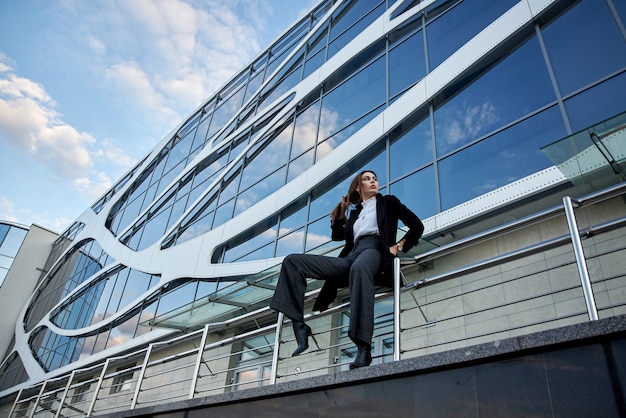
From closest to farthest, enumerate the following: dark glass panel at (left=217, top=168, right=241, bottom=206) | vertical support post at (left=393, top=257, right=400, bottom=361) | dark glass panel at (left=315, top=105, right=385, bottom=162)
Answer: vertical support post at (left=393, top=257, right=400, bottom=361)
dark glass panel at (left=315, top=105, right=385, bottom=162)
dark glass panel at (left=217, top=168, right=241, bottom=206)

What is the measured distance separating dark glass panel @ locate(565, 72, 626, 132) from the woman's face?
126 inches

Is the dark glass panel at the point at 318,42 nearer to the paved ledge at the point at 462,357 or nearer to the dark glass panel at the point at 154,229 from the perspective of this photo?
the dark glass panel at the point at 154,229

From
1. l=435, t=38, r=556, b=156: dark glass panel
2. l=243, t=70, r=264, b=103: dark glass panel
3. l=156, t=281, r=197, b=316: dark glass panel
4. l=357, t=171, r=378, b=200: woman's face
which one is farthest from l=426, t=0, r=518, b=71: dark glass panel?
l=156, t=281, r=197, b=316: dark glass panel

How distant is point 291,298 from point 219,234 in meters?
8.57

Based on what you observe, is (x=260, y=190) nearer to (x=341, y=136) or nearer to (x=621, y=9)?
(x=341, y=136)

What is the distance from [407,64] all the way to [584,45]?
146 inches

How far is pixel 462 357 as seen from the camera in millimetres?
3186

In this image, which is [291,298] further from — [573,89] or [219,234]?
[219,234]

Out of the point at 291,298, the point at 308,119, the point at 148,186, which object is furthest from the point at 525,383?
the point at 148,186

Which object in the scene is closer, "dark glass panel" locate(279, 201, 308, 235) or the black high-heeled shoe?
the black high-heeled shoe

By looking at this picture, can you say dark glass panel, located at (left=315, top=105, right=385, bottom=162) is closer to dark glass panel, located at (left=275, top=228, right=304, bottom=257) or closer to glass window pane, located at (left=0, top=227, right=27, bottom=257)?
dark glass panel, located at (left=275, top=228, right=304, bottom=257)

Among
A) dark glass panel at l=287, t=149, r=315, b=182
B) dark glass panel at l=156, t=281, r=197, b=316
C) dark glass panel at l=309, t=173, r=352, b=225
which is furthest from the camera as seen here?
dark glass panel at l=156, t=281, r=197, b=316

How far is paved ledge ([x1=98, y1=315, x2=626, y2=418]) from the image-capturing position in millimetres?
2715

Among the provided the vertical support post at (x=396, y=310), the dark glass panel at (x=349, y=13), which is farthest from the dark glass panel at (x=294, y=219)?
the vertical support post at (x=396, y=310)
